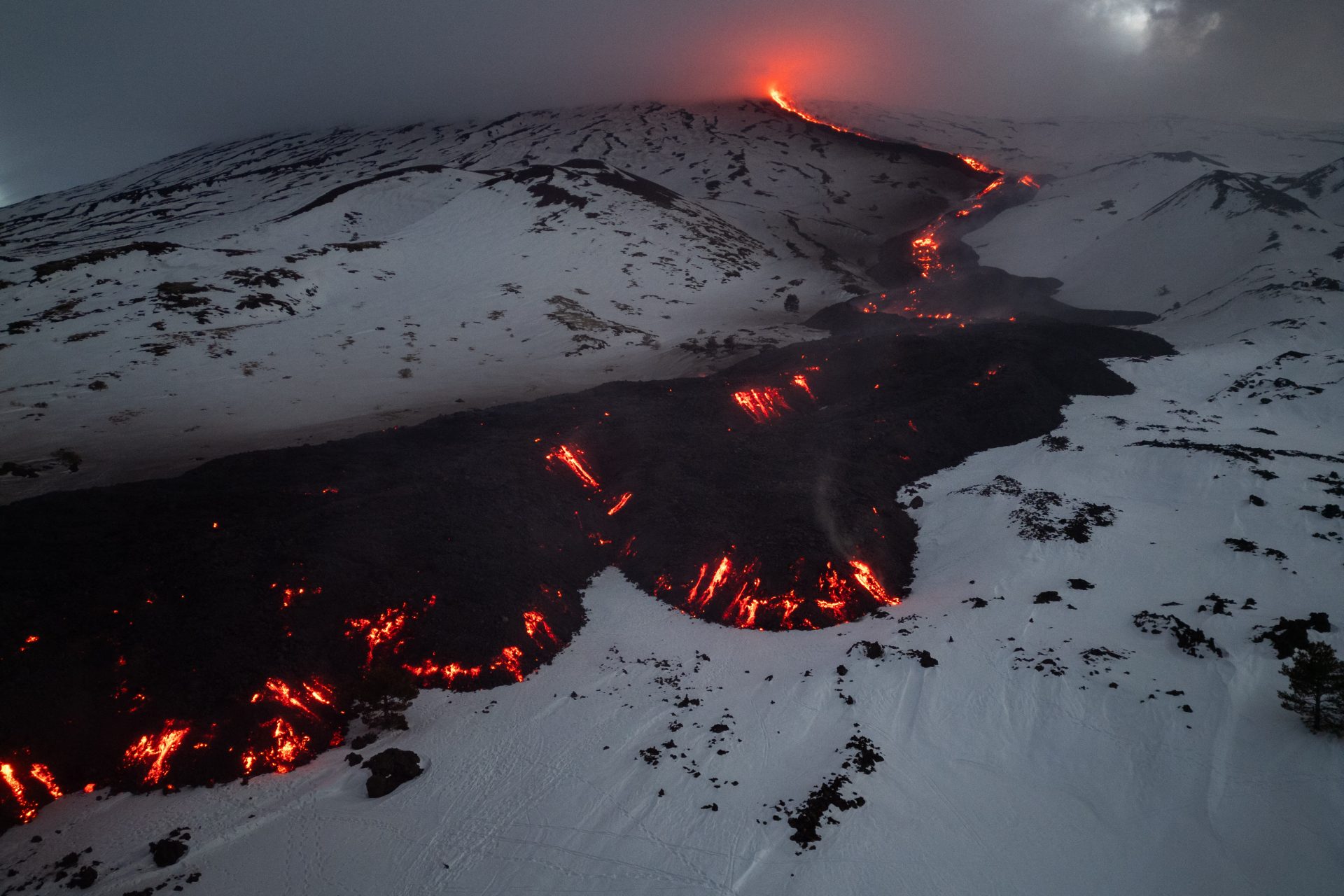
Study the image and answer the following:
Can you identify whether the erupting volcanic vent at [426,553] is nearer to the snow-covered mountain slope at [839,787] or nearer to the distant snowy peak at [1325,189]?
the snow-covered mountain slope at [839,787]

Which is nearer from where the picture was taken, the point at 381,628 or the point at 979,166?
the point at 381,628

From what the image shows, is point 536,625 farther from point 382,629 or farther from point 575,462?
point 575,462

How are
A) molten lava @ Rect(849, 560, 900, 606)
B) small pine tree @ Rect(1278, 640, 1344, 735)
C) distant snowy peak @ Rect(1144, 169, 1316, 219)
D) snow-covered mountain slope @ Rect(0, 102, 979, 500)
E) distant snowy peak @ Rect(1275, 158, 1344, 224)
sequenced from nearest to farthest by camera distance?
small pine tree @ Rect(1278, 640, 1344, 735), molten lava @ Rect(849, 560, 900, 606), snow-covered mountain slope @ Rect(0, 102, 979, 500), distant snowy peak @ Rect(1144, 169, 1316, 219), distant snowy peak @ Rect(1275, 158, 1344, 224)

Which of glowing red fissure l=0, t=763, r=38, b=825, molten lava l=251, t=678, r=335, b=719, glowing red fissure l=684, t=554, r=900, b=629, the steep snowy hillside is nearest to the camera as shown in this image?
the steep snowy hillside

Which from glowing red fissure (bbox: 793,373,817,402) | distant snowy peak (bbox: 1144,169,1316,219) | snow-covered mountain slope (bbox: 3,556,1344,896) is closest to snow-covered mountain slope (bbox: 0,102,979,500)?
glowing red fissure (bbox: 793,373,817,402)

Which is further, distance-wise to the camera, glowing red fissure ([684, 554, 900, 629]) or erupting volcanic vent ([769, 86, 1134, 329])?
erupting volcanic vent ([769, 86, 1134, 329])

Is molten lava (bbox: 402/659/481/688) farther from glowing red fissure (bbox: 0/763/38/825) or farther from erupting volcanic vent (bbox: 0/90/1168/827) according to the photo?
glowing red fissure (bbox: 0/763/38/825)

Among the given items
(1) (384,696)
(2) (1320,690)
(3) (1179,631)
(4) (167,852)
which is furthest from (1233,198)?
(4) (167,852)
